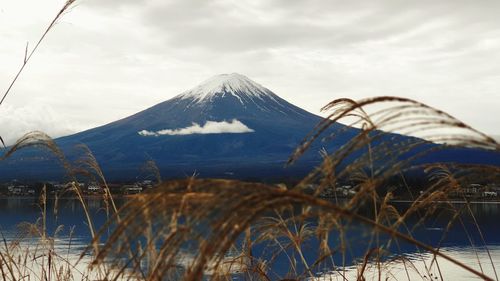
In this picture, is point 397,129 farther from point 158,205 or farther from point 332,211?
point 158,205

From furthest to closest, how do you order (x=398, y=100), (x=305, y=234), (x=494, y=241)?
(x=494, y=241)
(x=305, y=234)
(x=398, y=100)

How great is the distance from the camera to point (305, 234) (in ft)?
10.6

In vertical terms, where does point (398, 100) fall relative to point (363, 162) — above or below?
above

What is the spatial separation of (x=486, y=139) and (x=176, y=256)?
0.66m

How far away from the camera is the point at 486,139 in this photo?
3.89 feet

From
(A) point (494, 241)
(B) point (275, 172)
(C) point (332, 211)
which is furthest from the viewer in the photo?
(B) point (275, 172)

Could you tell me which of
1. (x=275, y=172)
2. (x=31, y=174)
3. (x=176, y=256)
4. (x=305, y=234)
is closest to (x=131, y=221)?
(x=176, y=256)

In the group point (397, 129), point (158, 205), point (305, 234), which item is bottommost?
point (305, 234)

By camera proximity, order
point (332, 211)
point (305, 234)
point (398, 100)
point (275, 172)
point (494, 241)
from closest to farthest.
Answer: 1. point (332, 211)
2. point (398, 100)
3. point (305, 234)
4. point (494, 241)
5. point (275, 172)

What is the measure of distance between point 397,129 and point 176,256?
0.51 m

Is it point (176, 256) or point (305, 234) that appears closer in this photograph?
point (176, 256)

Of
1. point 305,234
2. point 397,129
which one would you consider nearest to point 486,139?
point 397,129

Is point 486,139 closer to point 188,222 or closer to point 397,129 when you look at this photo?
point 397,129

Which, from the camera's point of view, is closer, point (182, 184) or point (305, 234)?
point (182, 184)
